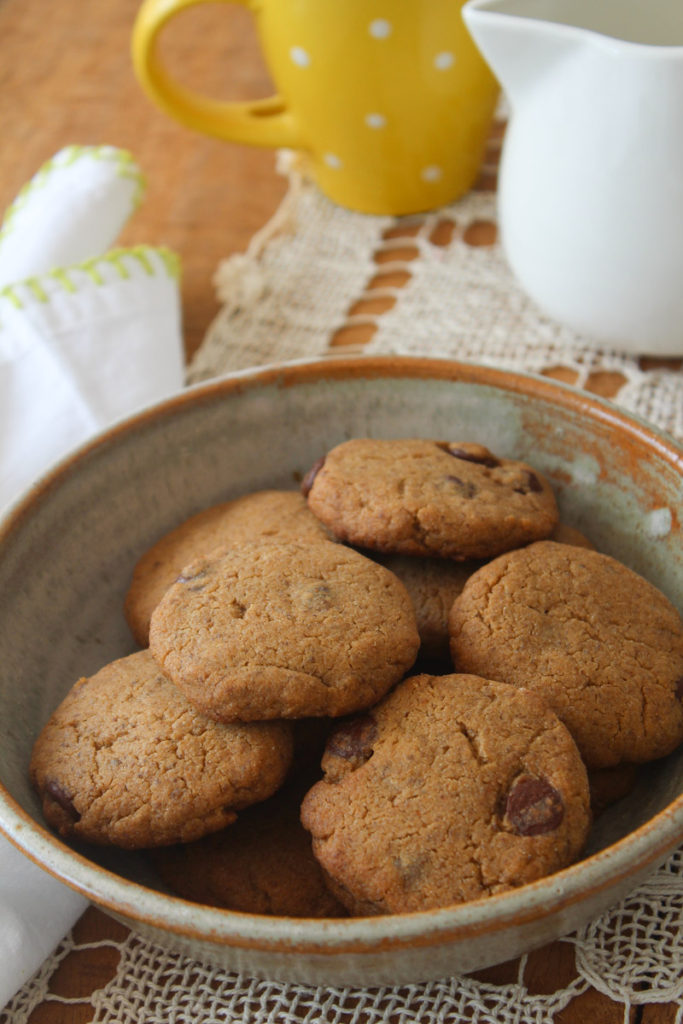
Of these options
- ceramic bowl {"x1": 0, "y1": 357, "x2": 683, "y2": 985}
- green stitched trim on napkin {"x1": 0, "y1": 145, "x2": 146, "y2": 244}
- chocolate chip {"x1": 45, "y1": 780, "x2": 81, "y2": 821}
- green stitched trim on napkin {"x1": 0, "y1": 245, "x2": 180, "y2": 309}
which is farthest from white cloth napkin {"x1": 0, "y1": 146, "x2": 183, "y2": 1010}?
chocolate chip {"x1": 45, "y1": 780, "x2": 81, "y2": 821}

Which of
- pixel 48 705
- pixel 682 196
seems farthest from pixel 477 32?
pixel 48 705

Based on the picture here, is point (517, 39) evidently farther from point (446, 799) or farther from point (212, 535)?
point (446, 799)

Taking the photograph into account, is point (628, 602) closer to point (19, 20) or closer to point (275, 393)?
point (275, 393)

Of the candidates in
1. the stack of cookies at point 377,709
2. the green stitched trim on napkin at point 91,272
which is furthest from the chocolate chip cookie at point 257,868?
the green stitched trim on napkin at point 91,272

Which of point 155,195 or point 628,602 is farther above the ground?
point 155,195

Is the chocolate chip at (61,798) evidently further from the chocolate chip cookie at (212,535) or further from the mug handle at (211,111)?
the mug handle at (211,111)
